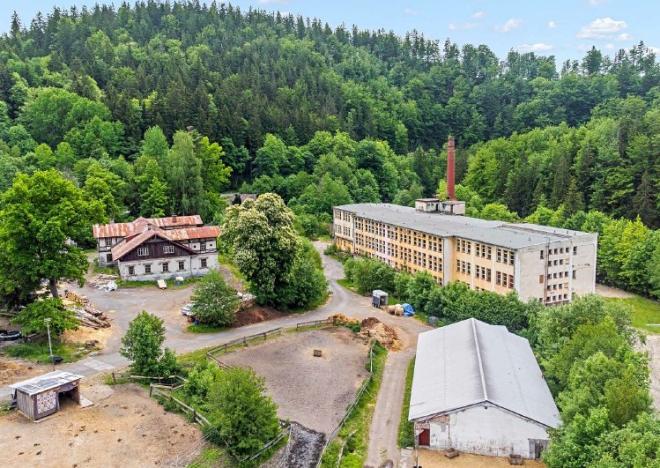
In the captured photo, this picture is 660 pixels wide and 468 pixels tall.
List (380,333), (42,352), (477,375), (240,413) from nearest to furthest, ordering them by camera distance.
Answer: (240,413), (477,375), (42,352), (380,333)

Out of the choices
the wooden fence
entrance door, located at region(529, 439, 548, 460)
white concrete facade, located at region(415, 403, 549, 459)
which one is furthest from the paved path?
entrance door, located at region(529, 439, 548, 460)

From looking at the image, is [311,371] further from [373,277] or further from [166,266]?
[166,266]

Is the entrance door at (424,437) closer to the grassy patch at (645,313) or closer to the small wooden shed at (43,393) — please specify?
the small wooden shed at (43,393)

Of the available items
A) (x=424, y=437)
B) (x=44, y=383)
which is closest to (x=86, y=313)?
(x=44, y=383)

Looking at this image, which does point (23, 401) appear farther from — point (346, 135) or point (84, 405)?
point (346, 135)

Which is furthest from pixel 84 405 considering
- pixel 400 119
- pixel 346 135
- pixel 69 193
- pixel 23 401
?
pixel 400 119

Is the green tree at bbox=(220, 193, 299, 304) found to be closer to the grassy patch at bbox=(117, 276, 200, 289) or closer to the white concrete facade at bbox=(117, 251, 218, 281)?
the grassy patch at bbox=(117, 276, 200, 289)

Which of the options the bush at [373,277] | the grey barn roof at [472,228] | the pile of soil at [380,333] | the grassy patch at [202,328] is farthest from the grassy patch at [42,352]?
the grey barn roof at [472,228]
